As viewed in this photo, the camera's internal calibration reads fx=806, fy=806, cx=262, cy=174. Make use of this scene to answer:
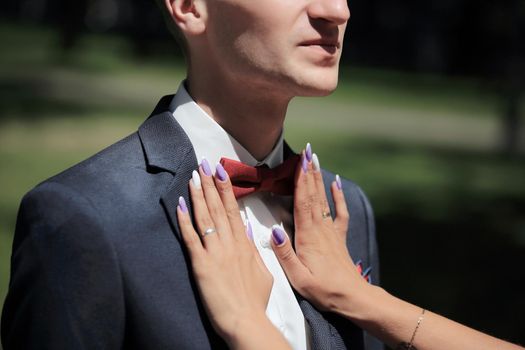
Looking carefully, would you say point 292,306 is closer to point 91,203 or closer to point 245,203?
point 245,203

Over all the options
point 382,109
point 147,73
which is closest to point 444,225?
point 382,109

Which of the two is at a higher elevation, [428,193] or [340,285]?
[340,285]

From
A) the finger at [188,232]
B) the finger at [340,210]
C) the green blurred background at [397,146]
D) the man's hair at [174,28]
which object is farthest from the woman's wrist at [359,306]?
the green blurred background at [397,146]

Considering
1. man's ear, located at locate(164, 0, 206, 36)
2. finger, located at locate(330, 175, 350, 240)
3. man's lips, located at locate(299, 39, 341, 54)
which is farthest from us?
finger, located at locate(330, 175, 350, 240)

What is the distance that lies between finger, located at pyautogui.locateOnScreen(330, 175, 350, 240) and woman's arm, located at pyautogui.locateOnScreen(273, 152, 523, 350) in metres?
0.04

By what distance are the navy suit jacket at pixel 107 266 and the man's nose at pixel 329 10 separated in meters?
0.57

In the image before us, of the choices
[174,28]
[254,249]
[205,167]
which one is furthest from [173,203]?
[174,28]

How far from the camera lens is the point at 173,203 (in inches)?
88.4

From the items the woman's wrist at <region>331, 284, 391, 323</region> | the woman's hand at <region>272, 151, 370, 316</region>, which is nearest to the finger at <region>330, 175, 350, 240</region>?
the woman's hand at <region>272, 151, 370, 316</region>

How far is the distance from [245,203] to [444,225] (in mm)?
7736

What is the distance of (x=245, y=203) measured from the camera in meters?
2.47

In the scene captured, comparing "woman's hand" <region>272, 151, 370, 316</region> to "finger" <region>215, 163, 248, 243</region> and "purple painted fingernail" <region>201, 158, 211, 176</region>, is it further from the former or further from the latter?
"purple painted fingernail" <region>201, 158, 211, 176</region>

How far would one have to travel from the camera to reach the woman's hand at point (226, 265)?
6.97ft

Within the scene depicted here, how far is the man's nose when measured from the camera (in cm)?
226
